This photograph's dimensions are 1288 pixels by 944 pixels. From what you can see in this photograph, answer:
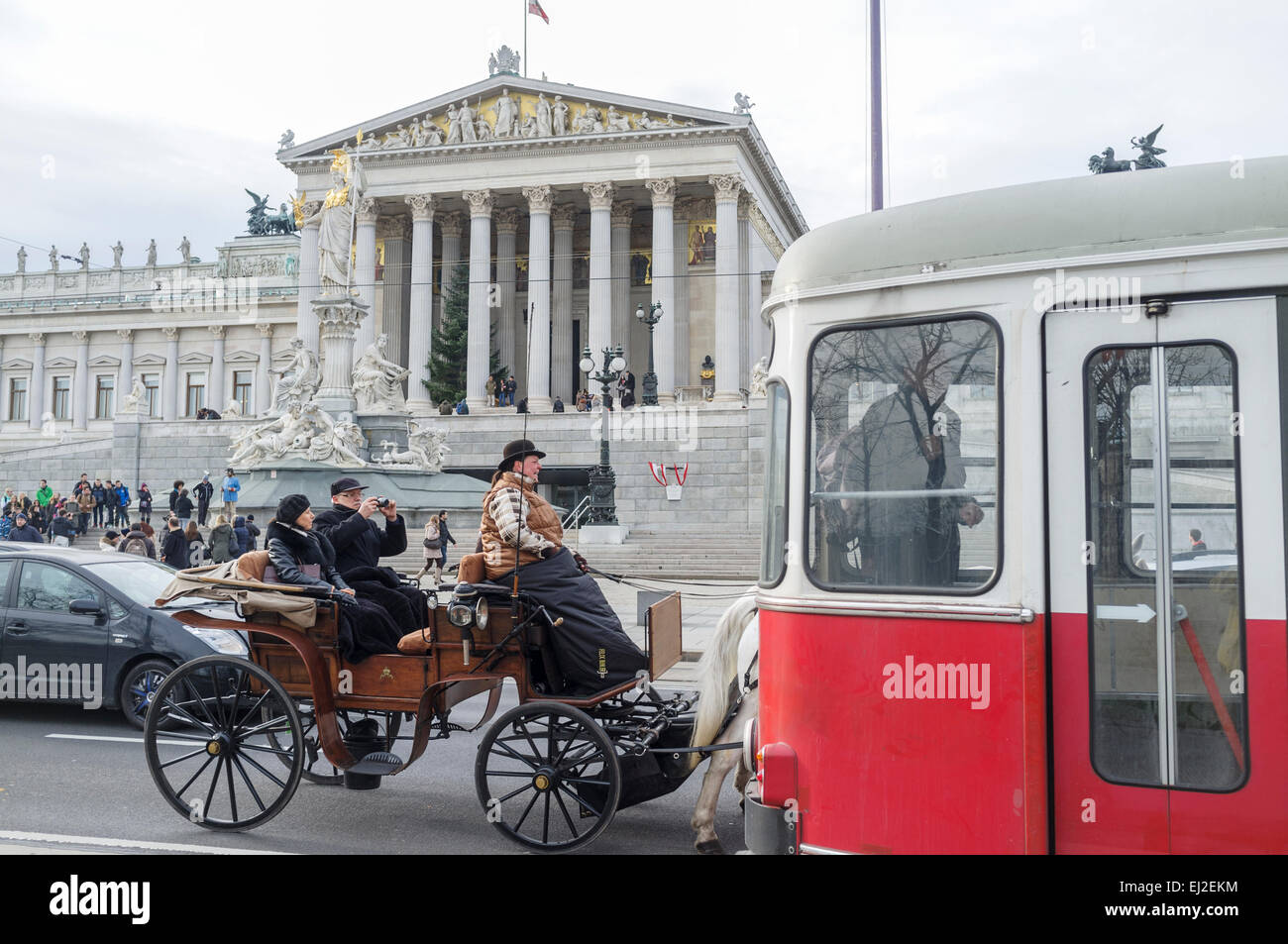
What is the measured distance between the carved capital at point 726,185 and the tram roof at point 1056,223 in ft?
167

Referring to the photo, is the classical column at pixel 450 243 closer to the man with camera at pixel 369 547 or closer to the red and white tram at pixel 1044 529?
the man with camera at pixel 369 547

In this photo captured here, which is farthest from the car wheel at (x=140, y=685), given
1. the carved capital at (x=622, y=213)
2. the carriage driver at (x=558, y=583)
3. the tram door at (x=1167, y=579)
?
the carved capital at (x=622, y=213)

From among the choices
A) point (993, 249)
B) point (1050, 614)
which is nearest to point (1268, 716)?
point (1050, 614)

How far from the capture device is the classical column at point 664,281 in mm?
53500

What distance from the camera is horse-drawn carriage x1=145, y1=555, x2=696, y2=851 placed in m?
5.68

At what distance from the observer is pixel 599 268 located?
55344mm

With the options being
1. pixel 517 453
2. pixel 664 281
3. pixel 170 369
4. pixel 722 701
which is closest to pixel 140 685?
pixel 517 453

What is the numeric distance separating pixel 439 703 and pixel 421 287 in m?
54.0

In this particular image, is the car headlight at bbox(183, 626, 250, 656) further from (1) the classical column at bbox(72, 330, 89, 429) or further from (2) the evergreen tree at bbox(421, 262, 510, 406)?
(1) the classical column at bbox(72, 330, 89, 429)

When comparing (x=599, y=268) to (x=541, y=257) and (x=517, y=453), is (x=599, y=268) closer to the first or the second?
(x=541, y=257)

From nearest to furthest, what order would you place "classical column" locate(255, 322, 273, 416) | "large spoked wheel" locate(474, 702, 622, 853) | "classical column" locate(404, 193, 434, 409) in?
1. "large spoked wheel" locate(474, 702, 622, 853)
2. "classical column" locate(404, 193, 434, 409)
3. "classical column" locate(255, 322, 273, 416)

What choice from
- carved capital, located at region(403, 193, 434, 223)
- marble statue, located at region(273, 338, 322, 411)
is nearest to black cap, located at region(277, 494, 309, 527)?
marble statue, located at region(273, 338, 322, 411)

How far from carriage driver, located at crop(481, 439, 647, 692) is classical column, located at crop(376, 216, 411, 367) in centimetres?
5718

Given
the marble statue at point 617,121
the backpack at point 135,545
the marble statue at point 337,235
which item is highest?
the marble statue at point 617,121
